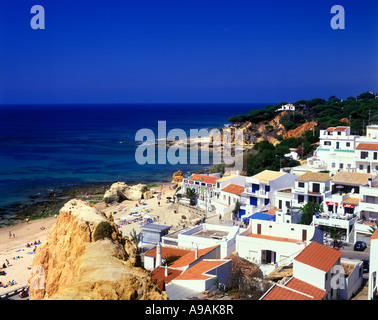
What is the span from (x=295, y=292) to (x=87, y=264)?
16.5 ft

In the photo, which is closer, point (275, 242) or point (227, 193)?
point (275, 242)

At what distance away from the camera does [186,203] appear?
Answer: 97.2 feet

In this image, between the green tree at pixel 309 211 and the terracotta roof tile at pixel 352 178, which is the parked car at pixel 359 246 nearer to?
the green tree at pixel 309 211

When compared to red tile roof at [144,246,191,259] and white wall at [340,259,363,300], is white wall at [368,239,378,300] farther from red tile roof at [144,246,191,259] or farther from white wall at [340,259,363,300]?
red tile roof at [144,246,191,259]

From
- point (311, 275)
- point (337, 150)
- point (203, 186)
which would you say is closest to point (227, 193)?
point (203, 186)

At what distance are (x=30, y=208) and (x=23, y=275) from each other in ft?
51.9

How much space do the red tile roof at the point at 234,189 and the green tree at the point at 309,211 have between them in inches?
231

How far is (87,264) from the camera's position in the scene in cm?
796

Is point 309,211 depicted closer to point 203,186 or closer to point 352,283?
point 352,283

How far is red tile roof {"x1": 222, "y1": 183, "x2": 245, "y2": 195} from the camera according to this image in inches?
1029

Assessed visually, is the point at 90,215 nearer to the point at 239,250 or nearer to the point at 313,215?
the point at 239,250

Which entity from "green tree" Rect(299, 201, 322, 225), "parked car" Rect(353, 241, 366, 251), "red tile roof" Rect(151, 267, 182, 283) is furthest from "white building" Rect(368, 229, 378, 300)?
"green tree" Rect(299, 201, 322, 225)

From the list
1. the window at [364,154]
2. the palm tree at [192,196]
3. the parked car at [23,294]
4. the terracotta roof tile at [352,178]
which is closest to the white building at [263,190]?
the terracotta roof tile at [352,178]
